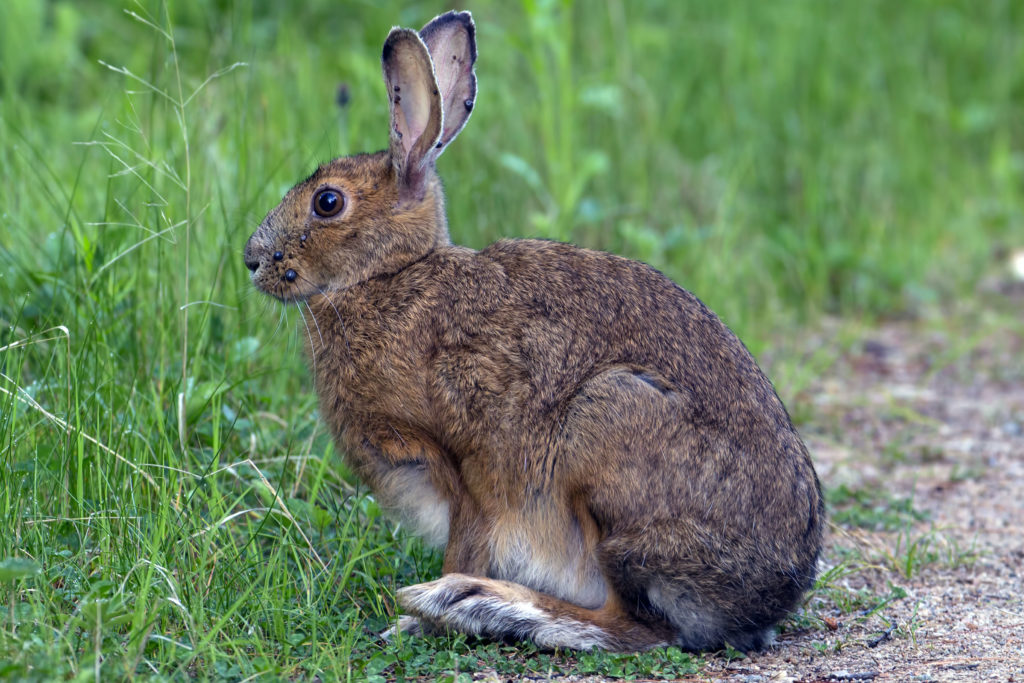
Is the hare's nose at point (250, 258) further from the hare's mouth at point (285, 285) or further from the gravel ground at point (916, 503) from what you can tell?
the gravel ground at point (916, 503)

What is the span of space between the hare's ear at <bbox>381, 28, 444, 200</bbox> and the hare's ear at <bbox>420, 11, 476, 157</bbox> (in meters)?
0.09

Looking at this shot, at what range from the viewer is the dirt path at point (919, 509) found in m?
3.63

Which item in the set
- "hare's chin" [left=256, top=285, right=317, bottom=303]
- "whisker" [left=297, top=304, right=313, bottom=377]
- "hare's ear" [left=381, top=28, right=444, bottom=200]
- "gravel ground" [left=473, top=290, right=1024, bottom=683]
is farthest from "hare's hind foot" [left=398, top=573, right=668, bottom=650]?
"hare's ear" [left=381, top=28, right=444, bottom=200]

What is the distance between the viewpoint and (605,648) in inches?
141

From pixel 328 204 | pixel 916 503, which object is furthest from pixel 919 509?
pixel 328 204

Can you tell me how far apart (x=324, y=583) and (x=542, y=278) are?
1.13 m

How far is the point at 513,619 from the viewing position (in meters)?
3.58

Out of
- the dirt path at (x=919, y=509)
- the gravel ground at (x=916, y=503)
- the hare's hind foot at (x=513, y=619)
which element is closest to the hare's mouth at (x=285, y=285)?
the hare's hind foot at (x=513, y=619)

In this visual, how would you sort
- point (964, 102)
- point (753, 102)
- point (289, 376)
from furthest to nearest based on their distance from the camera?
point (964, 102)
point (753, 102)
point (289, 376)

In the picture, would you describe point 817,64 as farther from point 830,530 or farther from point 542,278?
point 542,278

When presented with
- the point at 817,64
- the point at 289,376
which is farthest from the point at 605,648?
the point at 817,64

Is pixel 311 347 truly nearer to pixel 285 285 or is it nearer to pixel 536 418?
pixel 285 285

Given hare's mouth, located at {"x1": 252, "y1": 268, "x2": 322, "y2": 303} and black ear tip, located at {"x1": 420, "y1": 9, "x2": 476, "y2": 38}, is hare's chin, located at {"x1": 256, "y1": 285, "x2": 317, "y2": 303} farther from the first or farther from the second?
black ear tip, located at {"x1": 420, "y1": 9, "x2": 476, "y2": 38}

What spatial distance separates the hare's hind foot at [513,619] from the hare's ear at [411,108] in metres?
1.29
